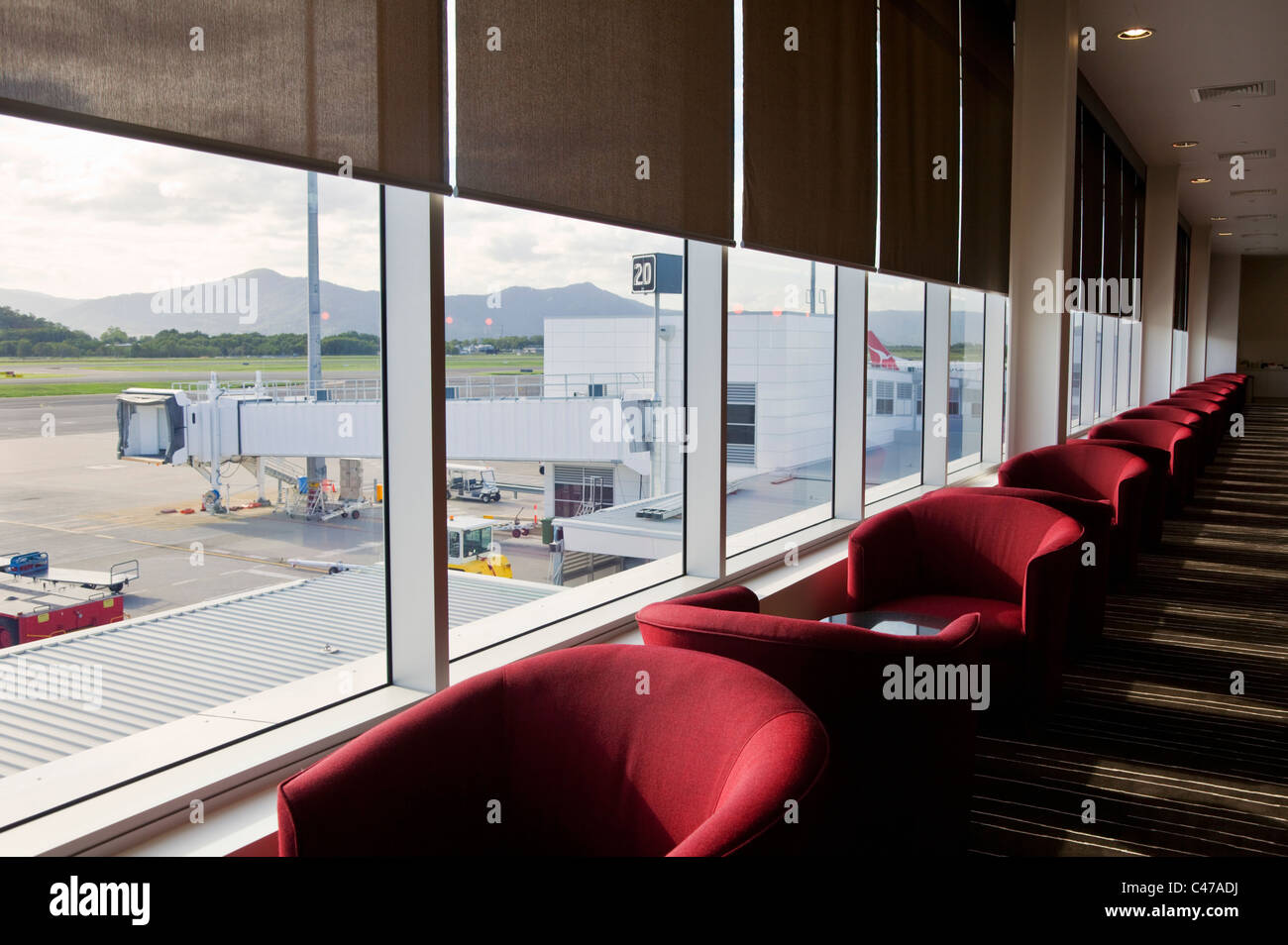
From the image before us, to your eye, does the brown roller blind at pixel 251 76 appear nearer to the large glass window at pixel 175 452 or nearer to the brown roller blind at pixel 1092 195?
the large glass window at pixel 175 452

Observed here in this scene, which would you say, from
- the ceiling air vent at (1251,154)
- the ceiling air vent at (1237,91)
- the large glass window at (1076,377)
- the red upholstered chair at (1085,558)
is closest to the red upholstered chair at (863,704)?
the red upholstered chair at (1085,558)

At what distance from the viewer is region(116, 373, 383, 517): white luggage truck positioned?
1.84 m

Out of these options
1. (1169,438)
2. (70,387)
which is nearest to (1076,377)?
(1169,438)

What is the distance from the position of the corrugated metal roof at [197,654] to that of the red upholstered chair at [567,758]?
588 millimetres

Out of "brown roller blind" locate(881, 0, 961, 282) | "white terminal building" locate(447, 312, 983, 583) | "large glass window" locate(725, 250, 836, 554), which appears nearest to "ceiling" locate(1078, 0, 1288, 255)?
"brown roller blind" locate(881, 0, 961, 282)

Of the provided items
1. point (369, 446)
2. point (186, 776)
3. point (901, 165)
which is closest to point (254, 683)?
point (186, 776)

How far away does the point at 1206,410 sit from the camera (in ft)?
31.2

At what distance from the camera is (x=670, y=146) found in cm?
299

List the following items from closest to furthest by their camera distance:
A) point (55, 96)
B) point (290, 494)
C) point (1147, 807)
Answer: point (55, 96) < point (290, 494) < point (1147, 807)

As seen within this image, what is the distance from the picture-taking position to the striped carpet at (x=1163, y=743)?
2807 millimetres

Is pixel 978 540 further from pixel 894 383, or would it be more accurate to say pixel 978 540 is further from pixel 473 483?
pixel 473 483

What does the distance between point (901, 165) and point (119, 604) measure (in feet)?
14.3
